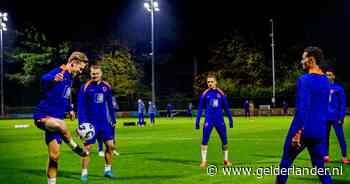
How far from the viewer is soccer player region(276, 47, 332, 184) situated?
7.70m

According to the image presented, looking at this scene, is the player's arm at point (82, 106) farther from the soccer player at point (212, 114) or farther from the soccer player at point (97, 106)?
the soccer player at point (212, 114)

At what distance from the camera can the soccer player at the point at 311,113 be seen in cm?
770

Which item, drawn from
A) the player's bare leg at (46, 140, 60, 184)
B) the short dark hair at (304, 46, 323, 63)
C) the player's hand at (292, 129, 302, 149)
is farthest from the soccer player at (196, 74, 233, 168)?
the player's hand at (292, 129, 302, 149)

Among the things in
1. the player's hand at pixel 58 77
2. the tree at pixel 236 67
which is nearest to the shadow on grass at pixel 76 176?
the player's hand at pixel 58 77

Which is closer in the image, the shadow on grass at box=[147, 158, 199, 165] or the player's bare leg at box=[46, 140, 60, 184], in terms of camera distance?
the player's bare leg at box=[46, 140, 60, 184]

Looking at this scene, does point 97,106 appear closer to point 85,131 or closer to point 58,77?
point 85,131

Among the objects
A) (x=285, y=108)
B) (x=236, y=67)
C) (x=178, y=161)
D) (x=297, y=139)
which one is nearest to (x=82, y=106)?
(x=178, y=161)

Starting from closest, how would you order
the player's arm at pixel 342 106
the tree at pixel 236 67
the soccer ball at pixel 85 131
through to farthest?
1. the soccer ball at pixel 85 131
2. the player's arm at pixel 342 106
3. the tree at pixel 236 67

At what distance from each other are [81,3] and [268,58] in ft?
85.8

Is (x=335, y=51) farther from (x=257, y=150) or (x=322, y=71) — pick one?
(x=322, y=71)

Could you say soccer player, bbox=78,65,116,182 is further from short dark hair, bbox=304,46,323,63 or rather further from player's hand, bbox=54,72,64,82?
short dark hair, bbox=304,46,323,63

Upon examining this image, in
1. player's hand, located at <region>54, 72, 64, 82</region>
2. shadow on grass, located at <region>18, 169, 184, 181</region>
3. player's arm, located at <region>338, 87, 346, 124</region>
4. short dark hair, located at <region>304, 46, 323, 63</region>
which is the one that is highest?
short dark hair, located at <region>304, 46, 323, 63</region>

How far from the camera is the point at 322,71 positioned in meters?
7.96

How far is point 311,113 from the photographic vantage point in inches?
305
